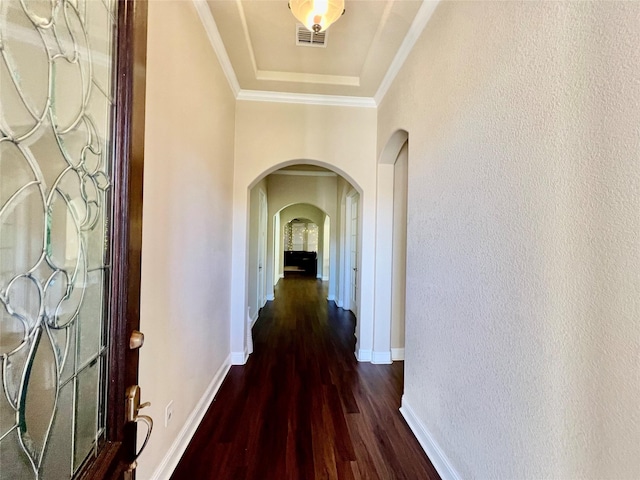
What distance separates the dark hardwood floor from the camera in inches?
69.2

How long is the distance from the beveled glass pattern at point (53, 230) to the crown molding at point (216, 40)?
1.55 metres

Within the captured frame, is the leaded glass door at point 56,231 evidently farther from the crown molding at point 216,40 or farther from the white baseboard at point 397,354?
the white baseboard at point 397,354

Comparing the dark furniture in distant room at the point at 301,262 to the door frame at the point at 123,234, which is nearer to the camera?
the door frame at the point at 123,234

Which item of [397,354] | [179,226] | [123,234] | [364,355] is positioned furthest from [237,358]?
[123,234]

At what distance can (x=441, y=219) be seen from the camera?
1.80 metres

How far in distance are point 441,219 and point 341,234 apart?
4398mm

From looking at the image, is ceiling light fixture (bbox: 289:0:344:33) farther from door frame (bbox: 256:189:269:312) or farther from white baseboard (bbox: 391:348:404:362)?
door frame (bbox: 256:189:269:312)

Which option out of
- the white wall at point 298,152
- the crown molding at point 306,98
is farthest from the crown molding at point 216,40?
the white wall at point 298,152

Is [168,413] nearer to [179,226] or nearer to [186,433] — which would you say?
[186,433]

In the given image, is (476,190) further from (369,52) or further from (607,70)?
(369,52)

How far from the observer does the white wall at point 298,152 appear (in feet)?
10.6

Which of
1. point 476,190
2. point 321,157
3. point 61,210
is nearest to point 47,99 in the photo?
point 61,210

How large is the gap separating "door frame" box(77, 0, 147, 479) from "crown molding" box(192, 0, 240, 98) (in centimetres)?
148

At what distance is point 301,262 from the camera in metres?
13.2
